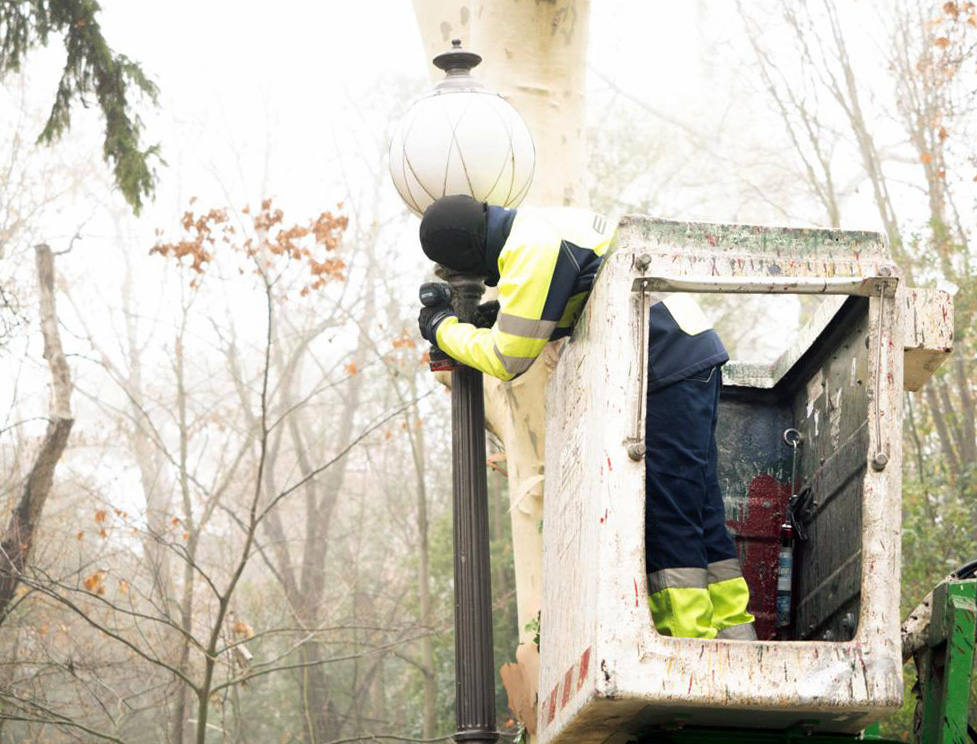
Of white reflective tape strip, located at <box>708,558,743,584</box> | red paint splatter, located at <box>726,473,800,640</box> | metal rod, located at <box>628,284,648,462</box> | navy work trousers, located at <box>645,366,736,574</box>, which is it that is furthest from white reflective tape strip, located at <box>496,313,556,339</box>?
red paint splatter, located at <box>726,473,800,640</box>

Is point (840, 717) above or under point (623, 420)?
under

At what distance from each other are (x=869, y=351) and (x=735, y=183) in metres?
19.7

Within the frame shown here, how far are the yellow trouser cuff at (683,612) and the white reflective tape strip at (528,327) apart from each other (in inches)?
30.5

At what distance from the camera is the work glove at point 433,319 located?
4.49m

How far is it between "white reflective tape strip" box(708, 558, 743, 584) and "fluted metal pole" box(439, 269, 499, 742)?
2.17ft

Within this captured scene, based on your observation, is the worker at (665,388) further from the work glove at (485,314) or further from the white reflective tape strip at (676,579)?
the work glove at (485,314)

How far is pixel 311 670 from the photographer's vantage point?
67.8 feet

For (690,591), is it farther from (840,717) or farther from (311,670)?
(311,670)

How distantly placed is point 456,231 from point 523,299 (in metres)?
0.49

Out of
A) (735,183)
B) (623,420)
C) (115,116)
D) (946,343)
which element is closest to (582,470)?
(623,420)

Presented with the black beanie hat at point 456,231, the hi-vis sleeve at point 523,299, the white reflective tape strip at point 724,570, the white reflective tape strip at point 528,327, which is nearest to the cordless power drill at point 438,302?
the black beanie hat at point 456,231

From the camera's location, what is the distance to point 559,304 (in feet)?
13.0

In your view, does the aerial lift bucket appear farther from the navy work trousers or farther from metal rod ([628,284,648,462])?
the navy work trousers

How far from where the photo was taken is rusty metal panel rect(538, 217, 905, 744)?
A: 3.40m
